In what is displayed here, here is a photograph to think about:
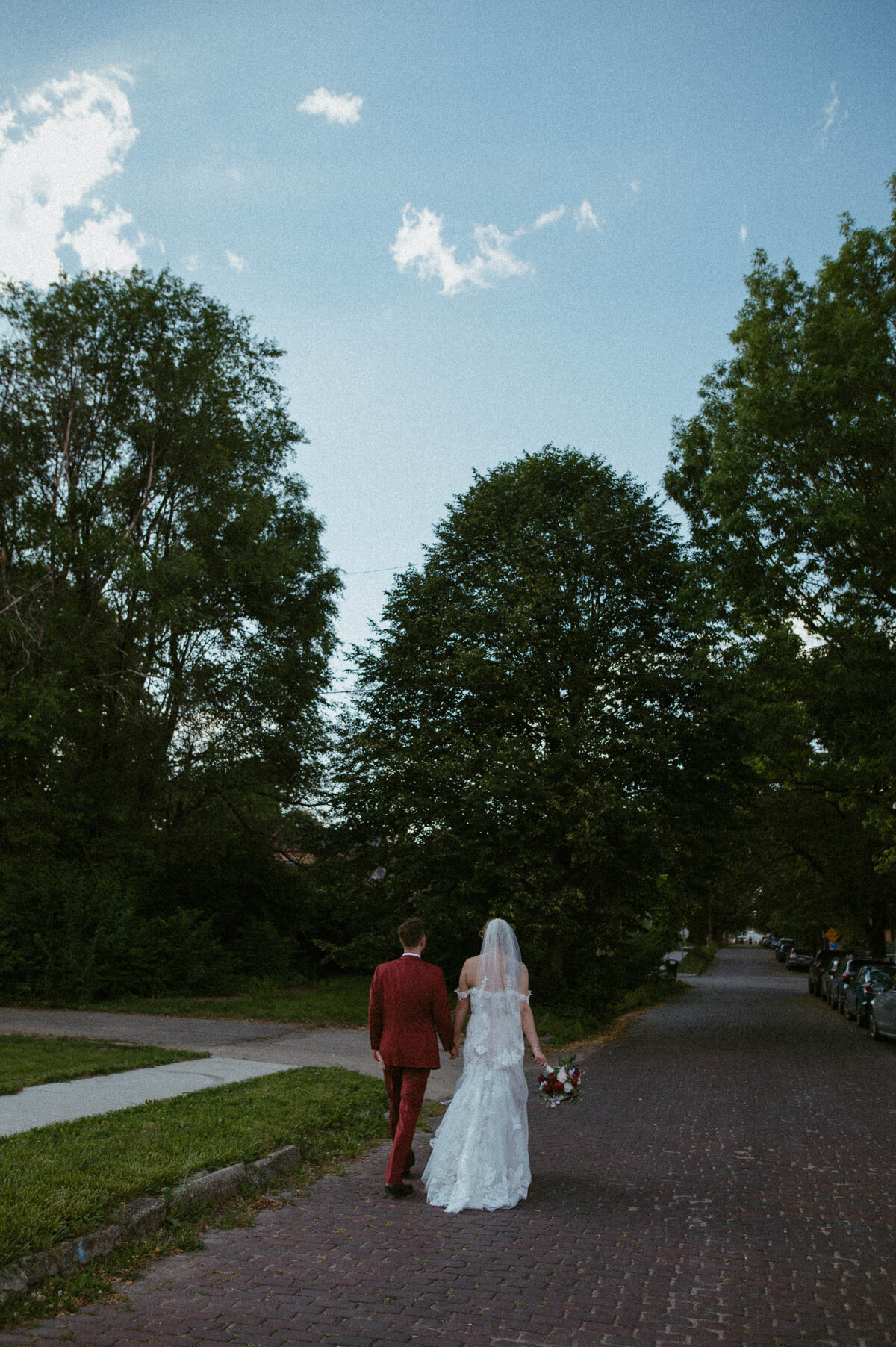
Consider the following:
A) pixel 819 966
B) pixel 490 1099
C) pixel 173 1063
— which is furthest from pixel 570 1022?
pixel 819 966

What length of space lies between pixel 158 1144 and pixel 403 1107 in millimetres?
1727

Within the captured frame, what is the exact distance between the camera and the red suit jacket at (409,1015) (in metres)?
6.96

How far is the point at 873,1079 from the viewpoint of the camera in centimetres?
1369

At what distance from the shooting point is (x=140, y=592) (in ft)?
74.0

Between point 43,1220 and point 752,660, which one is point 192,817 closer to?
point 752,660

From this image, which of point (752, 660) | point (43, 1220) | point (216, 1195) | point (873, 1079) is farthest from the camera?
point (752, 660)

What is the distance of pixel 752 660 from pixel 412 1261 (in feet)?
49.2

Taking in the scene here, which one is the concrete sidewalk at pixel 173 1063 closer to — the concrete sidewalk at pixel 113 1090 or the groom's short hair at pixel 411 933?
the concrete sidewalk at pixel 113 1090

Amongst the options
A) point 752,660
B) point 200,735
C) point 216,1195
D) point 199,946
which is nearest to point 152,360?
point 200,735

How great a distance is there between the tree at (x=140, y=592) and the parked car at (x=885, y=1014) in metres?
14.0

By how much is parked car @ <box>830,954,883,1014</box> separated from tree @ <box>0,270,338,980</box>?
14.8 meters

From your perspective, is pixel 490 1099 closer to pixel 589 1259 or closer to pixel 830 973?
pixel 589 1259

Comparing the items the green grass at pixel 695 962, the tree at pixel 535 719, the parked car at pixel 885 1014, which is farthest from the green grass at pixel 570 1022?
the green grass at pixel 695 962

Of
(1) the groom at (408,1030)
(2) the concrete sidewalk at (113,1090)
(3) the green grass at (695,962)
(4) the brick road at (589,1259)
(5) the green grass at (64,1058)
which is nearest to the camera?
(4) the brick road at (589,1259)
